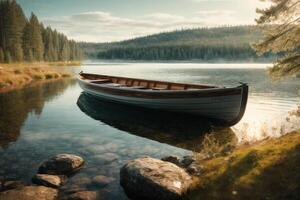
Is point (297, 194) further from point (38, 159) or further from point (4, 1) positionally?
point (4, 1)

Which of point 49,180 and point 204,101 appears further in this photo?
point 204,101

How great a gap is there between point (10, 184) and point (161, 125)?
34.4 feet

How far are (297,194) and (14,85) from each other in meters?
40.4

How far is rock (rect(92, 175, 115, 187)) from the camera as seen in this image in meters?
9.99

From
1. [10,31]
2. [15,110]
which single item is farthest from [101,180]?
[10,31]

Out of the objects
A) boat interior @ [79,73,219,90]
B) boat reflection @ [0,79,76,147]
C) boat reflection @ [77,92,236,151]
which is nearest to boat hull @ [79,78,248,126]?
boat reflection @ [77,92,236,151]

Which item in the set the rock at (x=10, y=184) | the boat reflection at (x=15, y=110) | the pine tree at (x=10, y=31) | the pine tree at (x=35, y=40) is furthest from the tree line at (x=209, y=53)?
the rock at (x=10, y=184)

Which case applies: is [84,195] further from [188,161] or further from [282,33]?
[282,33]

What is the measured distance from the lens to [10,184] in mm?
9953

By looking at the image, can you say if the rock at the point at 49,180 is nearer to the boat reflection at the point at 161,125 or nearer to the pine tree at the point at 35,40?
the boat reflection at the point at 161,125

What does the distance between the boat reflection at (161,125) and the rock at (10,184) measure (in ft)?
23.6

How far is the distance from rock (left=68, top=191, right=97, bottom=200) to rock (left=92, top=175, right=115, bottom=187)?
2.38 ft

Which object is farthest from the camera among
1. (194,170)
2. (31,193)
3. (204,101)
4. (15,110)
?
(15,110)

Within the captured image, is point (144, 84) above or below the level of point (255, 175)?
above
